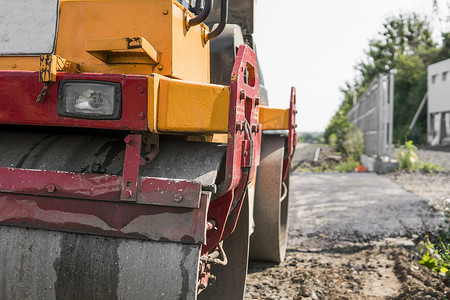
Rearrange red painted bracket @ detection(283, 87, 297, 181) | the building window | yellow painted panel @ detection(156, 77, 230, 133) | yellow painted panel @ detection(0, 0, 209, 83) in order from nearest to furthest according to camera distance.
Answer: yellow painted panel @ detection(156, 77, 230, 133)
yellow painted panel @ detection(0, 0, 209, 83)
red painted bracket @ detection(283, 87, 297, 181)
the building window

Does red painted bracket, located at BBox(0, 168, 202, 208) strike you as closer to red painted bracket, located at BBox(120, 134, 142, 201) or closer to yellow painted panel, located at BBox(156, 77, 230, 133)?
red painted bracket, located at BBox(120, 134, 142, 201)

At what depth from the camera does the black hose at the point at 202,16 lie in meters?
2.36

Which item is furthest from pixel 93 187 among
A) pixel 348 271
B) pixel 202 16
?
pixel 348 271

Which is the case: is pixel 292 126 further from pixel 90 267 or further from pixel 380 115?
pixel 380 115

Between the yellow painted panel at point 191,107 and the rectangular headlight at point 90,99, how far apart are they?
6.4 inches

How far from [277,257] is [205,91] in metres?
2.81

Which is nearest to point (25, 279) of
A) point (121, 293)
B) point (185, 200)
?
point (121, 293)

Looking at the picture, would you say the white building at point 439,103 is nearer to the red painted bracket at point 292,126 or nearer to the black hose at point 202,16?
the red painted bracket at point 292,126

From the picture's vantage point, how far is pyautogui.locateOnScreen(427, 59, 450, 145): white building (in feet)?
99.3

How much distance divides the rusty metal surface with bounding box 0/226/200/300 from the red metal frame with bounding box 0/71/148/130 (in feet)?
1.48

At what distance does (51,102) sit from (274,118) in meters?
2.14

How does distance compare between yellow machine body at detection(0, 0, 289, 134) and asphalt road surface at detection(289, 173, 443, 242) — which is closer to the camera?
yellow machine body at detection(0, 0, 289, 134)

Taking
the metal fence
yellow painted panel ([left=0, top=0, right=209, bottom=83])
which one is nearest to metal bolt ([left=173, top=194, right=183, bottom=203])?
yellow painted panel ([left=0, top=0, right=209, bottom=83])

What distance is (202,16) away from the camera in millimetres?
2385
